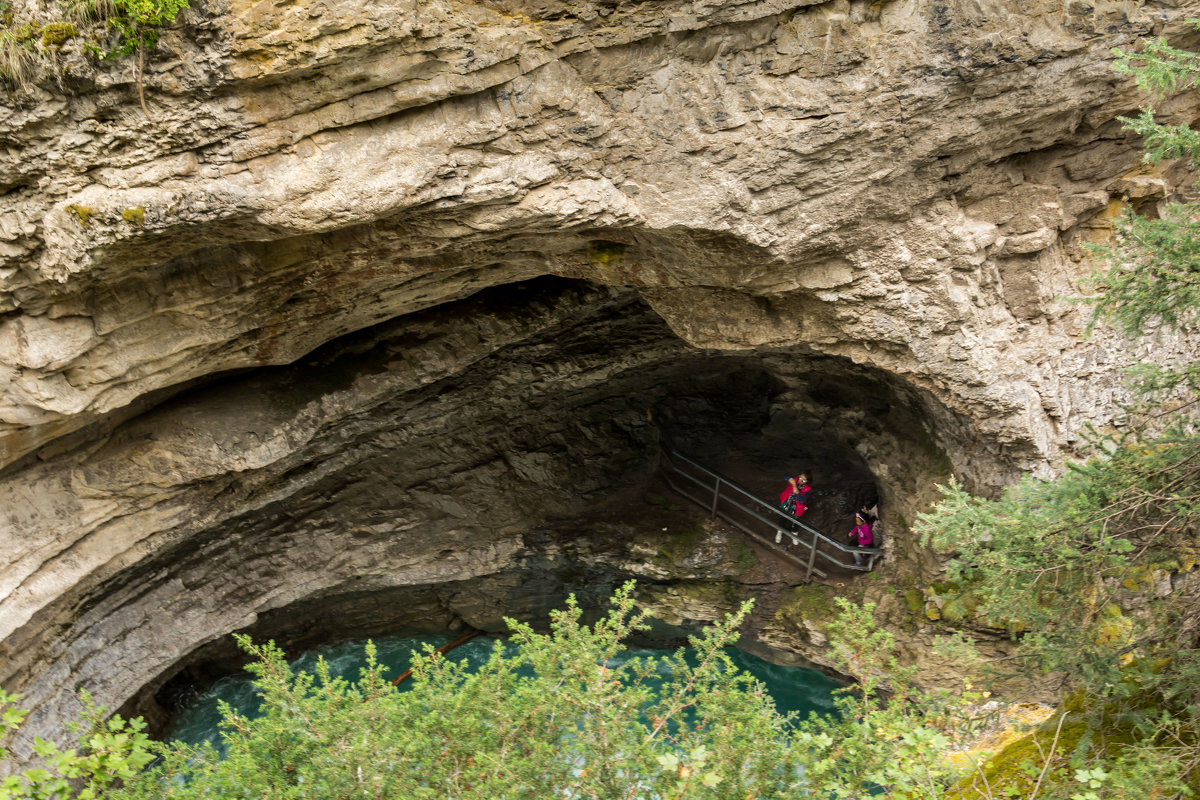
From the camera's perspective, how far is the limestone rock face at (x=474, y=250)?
18.1ft

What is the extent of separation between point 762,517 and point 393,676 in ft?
19.5

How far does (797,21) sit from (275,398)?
6.32 m

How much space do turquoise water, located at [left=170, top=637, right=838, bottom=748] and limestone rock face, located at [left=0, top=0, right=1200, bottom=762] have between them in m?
1.91

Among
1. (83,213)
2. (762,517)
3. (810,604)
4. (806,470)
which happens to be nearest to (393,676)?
(762,517)

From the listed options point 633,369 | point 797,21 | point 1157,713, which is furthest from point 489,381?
point 1157,713

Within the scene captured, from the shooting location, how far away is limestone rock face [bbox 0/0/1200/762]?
217 inches

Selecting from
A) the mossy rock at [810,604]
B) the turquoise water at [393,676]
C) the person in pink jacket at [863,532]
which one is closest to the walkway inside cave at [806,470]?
the person in pink jacket at [863,532]

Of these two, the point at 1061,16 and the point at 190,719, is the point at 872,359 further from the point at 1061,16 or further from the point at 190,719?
the point at 190,719

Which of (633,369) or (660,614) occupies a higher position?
(633,369)

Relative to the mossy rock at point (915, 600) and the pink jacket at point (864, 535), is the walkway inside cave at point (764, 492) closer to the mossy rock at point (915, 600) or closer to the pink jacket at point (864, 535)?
the pink jacket at point (864, 535)

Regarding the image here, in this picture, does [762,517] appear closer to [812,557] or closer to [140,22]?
[812,557]

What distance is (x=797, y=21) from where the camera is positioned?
573 centimetres

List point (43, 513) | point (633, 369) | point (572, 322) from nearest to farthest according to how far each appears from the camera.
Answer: point (43, 513), point (572, 322), point (633, 369)

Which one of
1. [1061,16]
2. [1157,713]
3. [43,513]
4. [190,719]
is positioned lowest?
[190,719]
